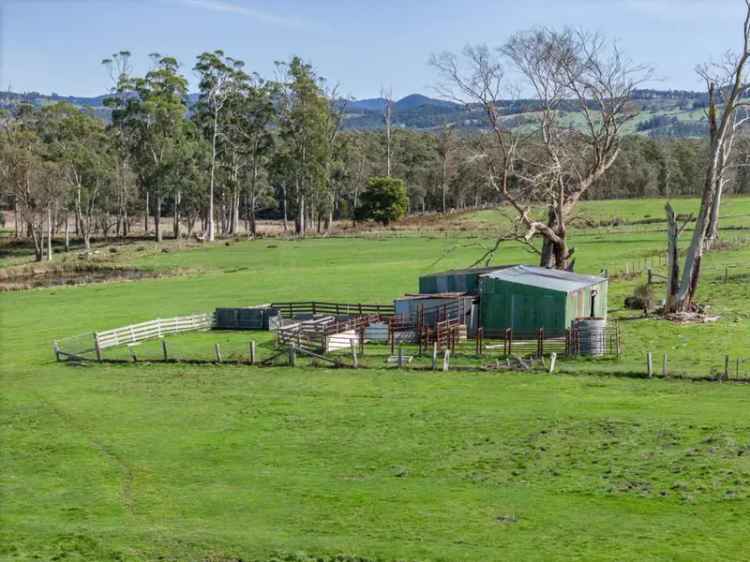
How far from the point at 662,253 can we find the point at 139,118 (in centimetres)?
6572

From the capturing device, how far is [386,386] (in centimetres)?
3319

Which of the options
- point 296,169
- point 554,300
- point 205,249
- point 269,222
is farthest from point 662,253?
point 269,222

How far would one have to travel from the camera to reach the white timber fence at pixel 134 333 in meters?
40.7

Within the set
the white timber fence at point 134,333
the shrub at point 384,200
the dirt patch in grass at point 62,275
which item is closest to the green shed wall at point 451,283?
the white timber fence at point 134,333

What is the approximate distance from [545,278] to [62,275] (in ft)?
163

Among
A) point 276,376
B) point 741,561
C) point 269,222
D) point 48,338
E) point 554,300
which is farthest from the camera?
point 269,222

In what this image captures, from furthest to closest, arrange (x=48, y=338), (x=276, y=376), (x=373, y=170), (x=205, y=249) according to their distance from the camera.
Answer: (x=373, y=170)
(x=205, y=249)
(x=48, y=338)
(x=276, y=376)

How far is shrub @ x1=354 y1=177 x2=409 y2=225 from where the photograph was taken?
362 feet

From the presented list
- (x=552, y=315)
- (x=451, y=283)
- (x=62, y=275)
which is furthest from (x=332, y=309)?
(x=62, y=275)

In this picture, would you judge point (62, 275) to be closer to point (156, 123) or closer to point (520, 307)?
point (156, 123)

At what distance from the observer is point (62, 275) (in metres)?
78.6

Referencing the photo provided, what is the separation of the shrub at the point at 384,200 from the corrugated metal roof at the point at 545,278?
64.6 meters

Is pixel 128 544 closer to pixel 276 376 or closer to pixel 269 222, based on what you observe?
pixel 276 376

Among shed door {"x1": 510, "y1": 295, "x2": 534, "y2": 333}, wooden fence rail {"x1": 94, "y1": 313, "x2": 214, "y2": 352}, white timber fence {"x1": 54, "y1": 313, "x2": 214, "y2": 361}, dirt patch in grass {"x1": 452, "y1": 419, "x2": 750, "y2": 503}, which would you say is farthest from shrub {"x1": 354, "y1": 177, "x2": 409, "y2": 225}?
dirt patch in grass {"x1": 452, "y1": 419, "x2": 750, "y2": 503}
